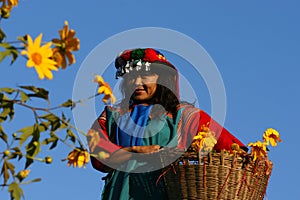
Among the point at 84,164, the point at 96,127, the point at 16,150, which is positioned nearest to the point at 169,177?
the point at 96,127

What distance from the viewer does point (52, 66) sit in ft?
5.24

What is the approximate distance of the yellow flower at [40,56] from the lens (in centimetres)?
157

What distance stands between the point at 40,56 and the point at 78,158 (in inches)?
21.0

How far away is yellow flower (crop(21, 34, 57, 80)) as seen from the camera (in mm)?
1572

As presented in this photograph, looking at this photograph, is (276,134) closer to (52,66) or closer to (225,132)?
(225,132)

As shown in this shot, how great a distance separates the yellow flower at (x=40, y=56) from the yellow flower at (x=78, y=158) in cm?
33

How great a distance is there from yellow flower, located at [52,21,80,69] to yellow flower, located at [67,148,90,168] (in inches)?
11.9

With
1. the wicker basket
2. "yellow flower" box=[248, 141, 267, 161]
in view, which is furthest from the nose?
"yellow flower" box=[248, 141, 267, 161]

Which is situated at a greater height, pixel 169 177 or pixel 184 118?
pixel 184 118

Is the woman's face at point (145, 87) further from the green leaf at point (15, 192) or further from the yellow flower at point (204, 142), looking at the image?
the green leaf at point (15, 192)

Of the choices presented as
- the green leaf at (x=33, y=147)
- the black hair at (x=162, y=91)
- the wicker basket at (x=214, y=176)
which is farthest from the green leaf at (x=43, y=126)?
the black hair at (x=162, y=91)

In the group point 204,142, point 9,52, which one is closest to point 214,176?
point 204,142

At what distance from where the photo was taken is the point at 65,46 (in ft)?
5.43

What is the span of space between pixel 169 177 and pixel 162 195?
0.28 metres
